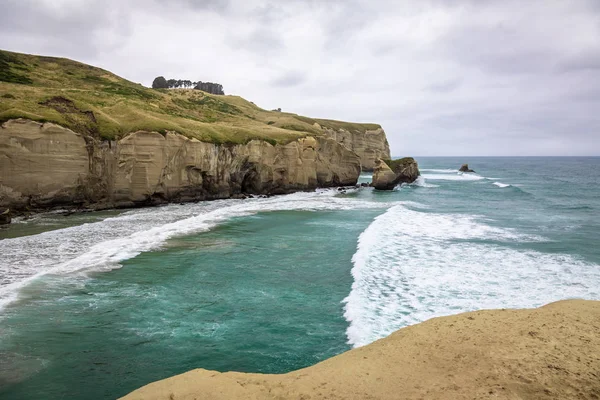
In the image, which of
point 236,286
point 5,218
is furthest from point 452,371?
point 5,218

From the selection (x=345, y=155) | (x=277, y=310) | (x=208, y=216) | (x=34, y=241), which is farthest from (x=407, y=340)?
(x=345, y=155)

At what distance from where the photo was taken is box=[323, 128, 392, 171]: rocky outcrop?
9100 cm

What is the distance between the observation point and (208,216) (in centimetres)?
3183

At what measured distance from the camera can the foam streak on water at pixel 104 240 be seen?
55.2 ft

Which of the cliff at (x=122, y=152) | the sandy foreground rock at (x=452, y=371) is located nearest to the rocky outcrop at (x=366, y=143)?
the cliff at (x=122, y=152)

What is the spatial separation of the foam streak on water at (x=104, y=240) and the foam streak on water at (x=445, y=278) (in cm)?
1184

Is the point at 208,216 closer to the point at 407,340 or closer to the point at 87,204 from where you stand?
the point at 87,204

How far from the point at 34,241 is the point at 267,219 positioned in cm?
1557

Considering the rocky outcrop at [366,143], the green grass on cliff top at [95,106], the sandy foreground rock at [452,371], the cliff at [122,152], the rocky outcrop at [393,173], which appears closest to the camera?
the sandy foreground rock at [452,371]

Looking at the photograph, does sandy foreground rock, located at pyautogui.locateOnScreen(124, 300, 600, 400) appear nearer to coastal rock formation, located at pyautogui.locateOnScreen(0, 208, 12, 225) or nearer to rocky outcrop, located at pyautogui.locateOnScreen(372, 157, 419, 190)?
coastal rock formation, located at pyautogui.locateOnScreen(0, 208, 12, 225)

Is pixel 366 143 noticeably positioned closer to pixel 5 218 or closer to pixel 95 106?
pixel 95 106

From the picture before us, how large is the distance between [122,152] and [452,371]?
118 ft

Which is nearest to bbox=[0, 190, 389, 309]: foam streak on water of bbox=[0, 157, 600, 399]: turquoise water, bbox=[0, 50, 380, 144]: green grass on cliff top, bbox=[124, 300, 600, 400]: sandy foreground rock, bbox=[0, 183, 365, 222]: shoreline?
bbox=[0, 157, 600, 399]: turquoise water

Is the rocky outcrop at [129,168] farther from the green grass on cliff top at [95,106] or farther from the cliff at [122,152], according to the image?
the green grass on cliff top at [95,106]
